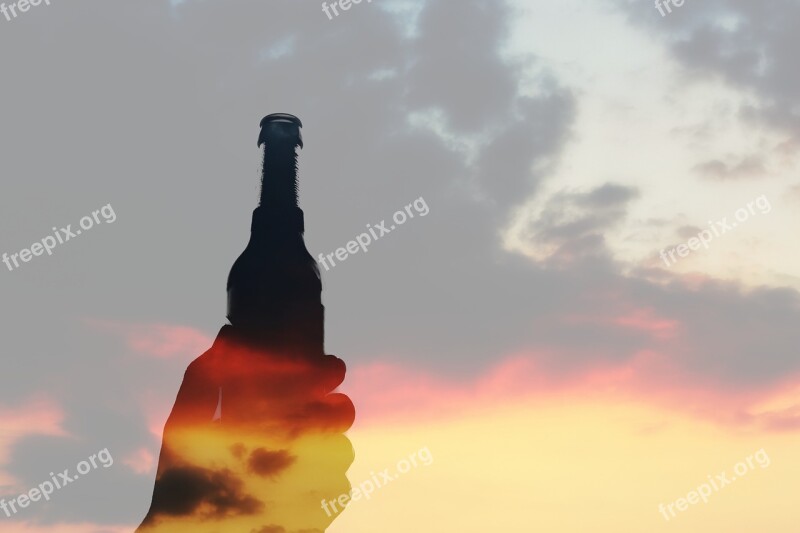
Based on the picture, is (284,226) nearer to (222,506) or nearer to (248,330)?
(248,330)

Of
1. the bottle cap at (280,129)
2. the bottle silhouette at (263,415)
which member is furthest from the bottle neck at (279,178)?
the bottle silhouette at (263,415)

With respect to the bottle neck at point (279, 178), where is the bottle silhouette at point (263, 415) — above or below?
below

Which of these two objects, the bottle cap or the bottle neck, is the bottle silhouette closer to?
the bottle neck

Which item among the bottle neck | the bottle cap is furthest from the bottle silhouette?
the bottle cap

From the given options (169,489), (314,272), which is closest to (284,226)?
(314,272)

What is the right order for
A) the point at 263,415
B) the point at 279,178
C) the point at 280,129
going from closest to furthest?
the point at 263,415
the point at 279,178
the point at 280,129

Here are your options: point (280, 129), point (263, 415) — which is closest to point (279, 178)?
point (280, 129)

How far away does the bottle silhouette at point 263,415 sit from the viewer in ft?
63.2

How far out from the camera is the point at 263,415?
20.0 meters

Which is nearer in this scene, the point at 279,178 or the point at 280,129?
the point at 279,178

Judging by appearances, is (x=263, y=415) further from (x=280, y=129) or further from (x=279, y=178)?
(x=280, y=129)

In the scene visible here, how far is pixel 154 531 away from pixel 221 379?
323 centimetres

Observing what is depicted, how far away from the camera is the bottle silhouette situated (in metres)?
19.2

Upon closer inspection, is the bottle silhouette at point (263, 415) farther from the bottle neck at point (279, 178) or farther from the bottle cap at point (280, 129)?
the bottle cap at point (280, 129)
